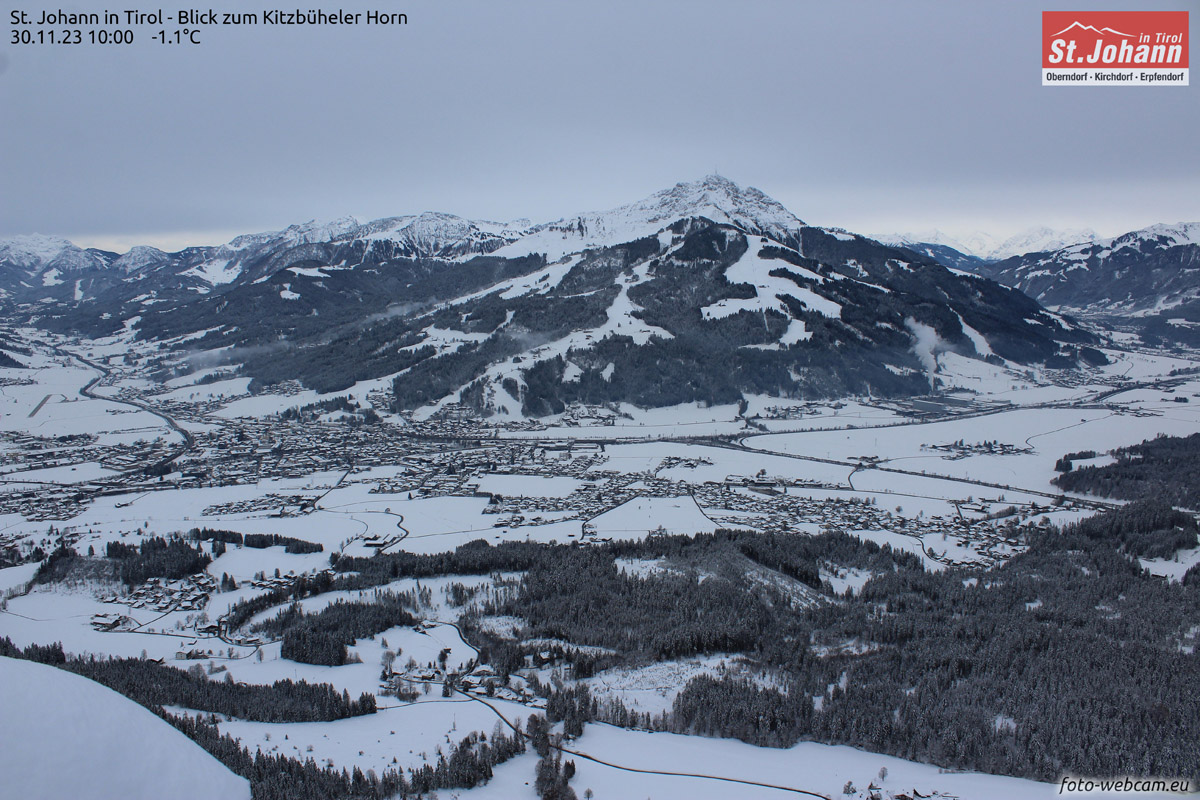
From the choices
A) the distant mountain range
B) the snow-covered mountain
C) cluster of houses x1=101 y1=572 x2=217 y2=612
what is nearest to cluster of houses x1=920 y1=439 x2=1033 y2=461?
the distant mountain range

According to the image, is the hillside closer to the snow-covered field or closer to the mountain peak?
the snow-covered field

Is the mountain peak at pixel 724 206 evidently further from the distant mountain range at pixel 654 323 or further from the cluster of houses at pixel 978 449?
the cluster of houses at pixel 978 449

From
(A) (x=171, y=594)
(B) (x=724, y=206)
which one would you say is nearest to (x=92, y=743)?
(A) (x=171, y=594)

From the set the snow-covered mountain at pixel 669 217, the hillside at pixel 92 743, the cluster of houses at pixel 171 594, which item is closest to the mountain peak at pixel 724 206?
the snow-covered mountain at pixel 669 217

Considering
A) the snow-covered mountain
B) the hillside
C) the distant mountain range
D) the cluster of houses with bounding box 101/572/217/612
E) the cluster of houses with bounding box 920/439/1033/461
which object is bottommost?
the cluster of houses with bounding box 101/572/217/612

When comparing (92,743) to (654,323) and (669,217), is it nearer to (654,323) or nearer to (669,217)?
(654,323)

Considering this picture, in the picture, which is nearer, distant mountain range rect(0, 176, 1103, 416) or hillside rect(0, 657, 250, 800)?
hillside rect(0, 657, 250, 800)

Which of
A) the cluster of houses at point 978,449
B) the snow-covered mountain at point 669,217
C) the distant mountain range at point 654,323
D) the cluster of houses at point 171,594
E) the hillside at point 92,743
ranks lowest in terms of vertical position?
the cluster of houses at point 171,594

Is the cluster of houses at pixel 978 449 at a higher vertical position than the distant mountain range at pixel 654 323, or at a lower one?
lower

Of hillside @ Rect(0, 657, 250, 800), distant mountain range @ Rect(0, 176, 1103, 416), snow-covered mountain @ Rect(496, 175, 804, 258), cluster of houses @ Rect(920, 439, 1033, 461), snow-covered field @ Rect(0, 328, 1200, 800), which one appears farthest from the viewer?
snow-covered mountain @ Rect(496, 175, 804, 258)
